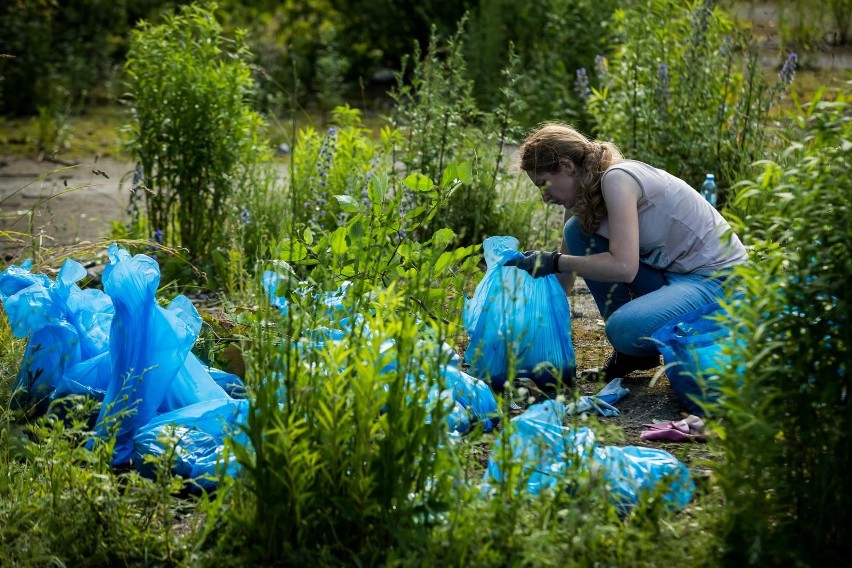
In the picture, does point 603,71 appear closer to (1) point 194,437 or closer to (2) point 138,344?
(2) point 138,344

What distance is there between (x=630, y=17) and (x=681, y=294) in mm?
2857

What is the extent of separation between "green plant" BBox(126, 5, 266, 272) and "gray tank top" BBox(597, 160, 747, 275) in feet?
6.40

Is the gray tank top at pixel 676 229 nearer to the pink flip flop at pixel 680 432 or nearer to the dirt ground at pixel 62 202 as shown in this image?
the pink flip flop at pixel 680 432

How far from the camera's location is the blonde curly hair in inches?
136

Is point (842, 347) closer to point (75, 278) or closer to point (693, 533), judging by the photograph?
point (693, 533)

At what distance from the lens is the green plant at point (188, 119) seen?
15.2 feet

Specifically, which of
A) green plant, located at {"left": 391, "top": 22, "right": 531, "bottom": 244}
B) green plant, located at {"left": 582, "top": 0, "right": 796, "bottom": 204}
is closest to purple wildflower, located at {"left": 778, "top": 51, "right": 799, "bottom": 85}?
green plant, located at {"left": 582, "top": 0, "right": 796, "bottom": 204}

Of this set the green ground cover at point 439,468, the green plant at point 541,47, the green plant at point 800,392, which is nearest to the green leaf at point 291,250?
the green ground cover at point 439,468

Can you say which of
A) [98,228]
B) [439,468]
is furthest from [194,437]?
[98,228]

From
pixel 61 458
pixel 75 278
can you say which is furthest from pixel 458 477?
pixel 75 278

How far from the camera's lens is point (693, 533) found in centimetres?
232

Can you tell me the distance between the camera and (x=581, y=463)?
2.43 metres

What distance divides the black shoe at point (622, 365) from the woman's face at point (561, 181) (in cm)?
60

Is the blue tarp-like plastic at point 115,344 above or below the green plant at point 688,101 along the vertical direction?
below
